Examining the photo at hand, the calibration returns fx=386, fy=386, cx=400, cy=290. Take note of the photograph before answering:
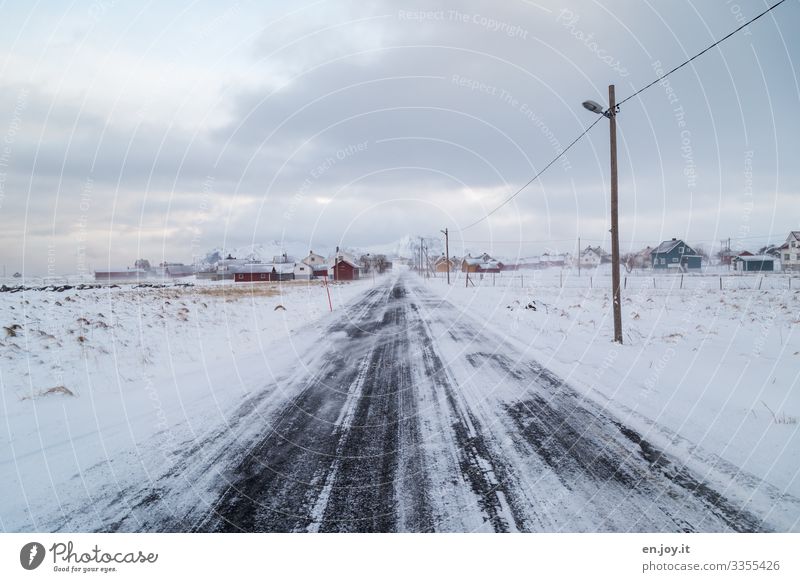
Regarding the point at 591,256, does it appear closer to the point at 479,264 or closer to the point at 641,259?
the point at 641,259

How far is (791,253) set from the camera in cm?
6078

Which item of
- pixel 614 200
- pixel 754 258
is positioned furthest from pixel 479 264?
pixel 614 200

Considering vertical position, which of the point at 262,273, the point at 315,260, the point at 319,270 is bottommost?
the point at 262,273

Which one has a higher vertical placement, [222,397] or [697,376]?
[697,376]

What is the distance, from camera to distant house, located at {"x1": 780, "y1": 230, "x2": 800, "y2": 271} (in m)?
58.8

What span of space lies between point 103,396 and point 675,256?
85.2 meters

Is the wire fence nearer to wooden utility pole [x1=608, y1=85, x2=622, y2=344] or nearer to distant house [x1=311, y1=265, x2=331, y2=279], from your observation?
wooden utility pole [x1=608, y1=85, x2=622, y2=344]

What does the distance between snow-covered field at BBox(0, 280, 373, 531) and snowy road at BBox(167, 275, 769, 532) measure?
1.18 metres

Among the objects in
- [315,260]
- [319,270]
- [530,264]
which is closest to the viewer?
[319,270]

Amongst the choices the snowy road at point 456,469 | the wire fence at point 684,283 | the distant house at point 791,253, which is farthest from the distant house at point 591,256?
the snowy road at point 456,469

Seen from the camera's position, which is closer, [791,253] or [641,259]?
[791,253]

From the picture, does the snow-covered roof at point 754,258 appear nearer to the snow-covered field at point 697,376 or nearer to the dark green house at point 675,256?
the dark green house at point 675,256

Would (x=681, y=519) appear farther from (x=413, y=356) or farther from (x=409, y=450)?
(x=413, y=356)

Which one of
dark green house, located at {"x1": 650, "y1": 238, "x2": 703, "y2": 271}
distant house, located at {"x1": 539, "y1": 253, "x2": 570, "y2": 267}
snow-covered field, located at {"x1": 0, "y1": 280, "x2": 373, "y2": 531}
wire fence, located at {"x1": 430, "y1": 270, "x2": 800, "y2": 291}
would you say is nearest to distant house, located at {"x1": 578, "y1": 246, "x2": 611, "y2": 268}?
distant house, located at {"x1": 539, "y1": 253, "x2": 570, "y2": 267}
